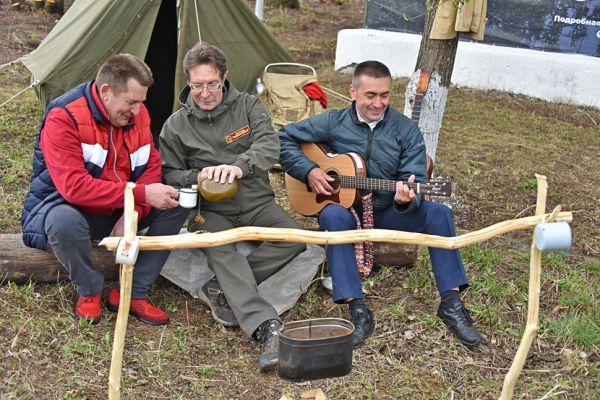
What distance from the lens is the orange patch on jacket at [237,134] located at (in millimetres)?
4043

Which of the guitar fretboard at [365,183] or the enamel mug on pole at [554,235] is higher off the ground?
the enamel mug on pole at [554,235]

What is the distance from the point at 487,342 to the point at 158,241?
1977 mm

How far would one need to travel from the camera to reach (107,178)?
3.72 meters

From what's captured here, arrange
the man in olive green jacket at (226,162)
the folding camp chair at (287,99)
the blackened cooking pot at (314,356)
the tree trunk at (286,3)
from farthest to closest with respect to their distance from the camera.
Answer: the tree trunk at (286,3) < the folding camp chair at (287,99) < the man in olive green jacket at (226,162) < the blackened cooking pot at (314,356)

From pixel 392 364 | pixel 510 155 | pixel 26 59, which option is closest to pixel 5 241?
pixel 392 364

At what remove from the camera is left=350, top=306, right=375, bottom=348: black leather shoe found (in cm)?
377

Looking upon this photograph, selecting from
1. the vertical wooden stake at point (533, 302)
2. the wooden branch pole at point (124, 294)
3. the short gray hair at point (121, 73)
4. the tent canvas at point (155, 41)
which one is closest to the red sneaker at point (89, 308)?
the wooden branch pole at point (124, 294)

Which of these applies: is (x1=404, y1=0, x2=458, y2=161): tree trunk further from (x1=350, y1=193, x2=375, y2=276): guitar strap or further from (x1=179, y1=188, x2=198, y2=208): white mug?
(x1=179, y1=188, x2=198, y2=208): white mug

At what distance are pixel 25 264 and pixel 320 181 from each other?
66.4 inches

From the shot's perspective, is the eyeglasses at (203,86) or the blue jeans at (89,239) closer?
the blue jeans at (89,239)

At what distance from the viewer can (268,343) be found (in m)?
3.59

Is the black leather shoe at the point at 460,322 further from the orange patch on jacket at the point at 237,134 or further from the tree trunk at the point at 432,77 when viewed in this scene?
the tree trunk at the point at 432,77

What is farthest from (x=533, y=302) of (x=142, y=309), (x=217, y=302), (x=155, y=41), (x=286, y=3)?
(x=286, y=3)

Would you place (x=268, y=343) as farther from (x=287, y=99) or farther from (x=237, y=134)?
(x=287, y=99)
